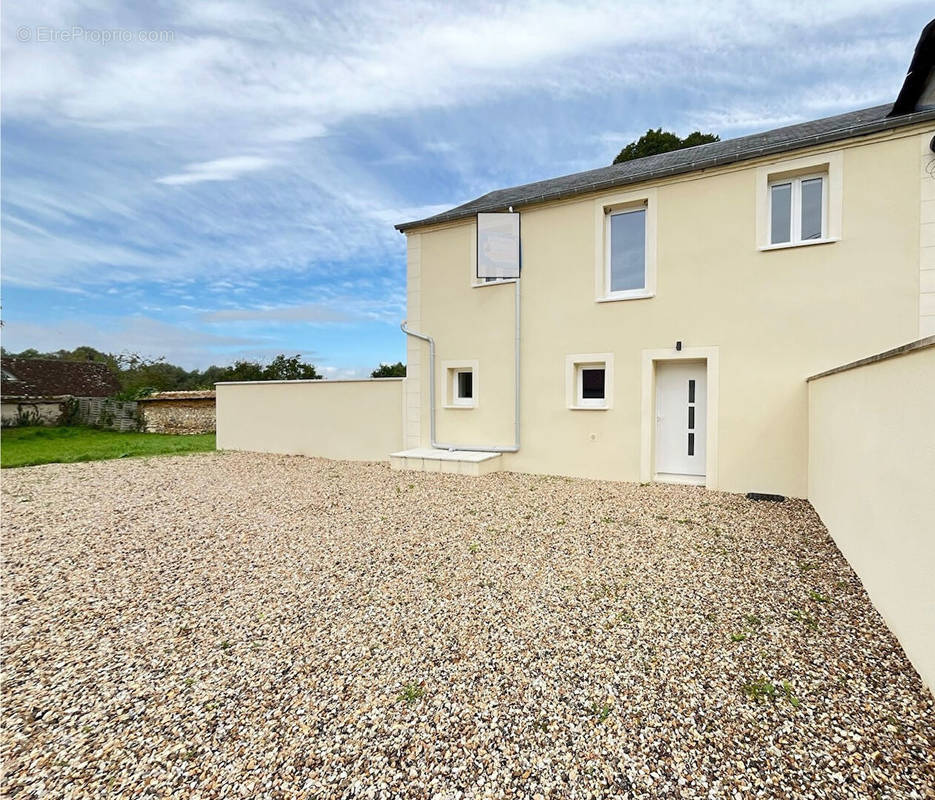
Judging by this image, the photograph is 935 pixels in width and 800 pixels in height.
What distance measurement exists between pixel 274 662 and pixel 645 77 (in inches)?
472

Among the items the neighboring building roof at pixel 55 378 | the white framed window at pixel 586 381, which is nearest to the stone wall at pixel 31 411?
the neighboring building roof at pixel 55 378

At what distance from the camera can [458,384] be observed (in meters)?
9.70

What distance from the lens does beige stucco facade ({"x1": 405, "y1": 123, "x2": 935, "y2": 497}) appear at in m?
6.05

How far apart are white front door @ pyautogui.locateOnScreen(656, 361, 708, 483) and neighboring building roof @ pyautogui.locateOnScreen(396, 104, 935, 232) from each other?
3171 millimetres

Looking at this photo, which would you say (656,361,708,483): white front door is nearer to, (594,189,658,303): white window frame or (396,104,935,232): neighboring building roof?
(594,189,658,303): white window frame

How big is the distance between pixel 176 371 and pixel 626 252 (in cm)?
4806

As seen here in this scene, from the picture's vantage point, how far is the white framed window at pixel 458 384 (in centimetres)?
940

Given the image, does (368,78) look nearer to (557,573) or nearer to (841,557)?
(557,573)

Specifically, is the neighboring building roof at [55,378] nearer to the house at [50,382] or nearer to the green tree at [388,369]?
the house at [50,382]

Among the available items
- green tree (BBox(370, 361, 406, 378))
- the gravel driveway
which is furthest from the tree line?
the gravel driveway

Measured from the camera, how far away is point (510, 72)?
993cm

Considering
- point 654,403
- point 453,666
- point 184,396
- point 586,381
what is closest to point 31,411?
point 184,396

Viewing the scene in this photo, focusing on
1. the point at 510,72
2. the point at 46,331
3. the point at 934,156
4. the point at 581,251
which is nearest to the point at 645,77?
the point at 510,72

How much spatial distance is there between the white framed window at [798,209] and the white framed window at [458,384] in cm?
567
